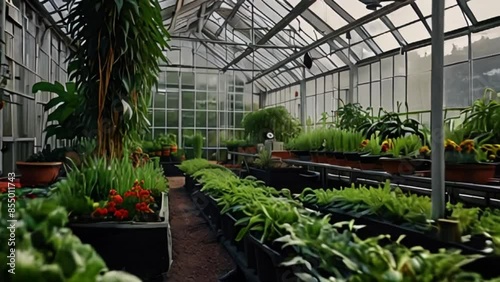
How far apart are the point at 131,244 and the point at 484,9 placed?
5.89 meters

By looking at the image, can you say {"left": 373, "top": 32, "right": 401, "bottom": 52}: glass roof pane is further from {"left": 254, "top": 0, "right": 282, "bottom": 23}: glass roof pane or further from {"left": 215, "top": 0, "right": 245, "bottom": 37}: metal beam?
{"left": 215, "top": 0, "right": 245, "bottom": 37}: metal beam

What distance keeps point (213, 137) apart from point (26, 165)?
35.4 ft

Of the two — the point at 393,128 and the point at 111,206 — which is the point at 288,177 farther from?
the point at 111,206

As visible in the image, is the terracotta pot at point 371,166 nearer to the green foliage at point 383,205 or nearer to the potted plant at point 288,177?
the green foliage at point 383,205

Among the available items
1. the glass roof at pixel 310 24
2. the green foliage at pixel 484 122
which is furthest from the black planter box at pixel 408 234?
the glass roof at pixel 310 24

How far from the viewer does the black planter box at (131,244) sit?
6.33 feet

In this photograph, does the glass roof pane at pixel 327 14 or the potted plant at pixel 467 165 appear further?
the glass roof pane at pixel 327 14

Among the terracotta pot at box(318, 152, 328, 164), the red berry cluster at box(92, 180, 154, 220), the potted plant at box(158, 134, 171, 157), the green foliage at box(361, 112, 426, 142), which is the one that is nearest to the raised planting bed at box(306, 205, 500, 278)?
the red berry cluster at box(92, 180, 154, 220)

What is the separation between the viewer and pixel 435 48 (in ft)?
5.84

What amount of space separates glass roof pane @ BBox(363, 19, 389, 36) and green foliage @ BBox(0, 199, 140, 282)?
309 inches

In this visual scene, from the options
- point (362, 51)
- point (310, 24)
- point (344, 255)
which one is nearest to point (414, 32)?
point (362, 51)

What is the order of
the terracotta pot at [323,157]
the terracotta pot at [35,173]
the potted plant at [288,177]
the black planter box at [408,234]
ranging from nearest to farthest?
1. the black planter box at [408,234]
2. the terracotta pot at [35,173]
3. the terracotta pot at [323,157]
4. the potted plant at [288,177]

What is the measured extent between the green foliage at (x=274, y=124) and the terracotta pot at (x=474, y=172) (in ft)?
21.3

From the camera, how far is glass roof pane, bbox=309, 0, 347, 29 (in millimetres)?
8297
